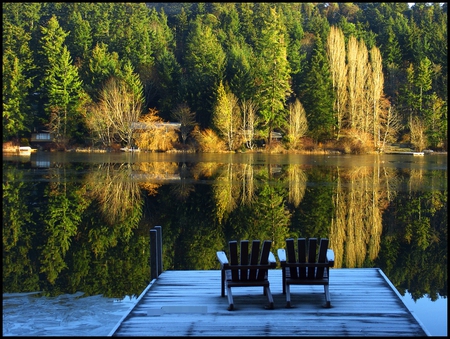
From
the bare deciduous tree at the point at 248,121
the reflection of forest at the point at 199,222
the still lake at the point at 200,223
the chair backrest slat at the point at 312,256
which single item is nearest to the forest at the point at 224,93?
the bare deciduous tree at the point at 248,121

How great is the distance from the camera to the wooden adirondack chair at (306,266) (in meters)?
6.63

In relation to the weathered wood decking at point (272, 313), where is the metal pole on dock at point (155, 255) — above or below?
above

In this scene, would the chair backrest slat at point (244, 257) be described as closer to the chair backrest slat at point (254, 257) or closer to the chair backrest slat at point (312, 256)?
the chair backrest slat at point (254, 257)

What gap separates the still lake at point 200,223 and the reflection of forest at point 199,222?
0.12 feet

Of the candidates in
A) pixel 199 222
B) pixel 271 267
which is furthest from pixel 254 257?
pixel 199 222

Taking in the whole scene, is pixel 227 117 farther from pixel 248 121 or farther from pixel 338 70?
pixel 338 70

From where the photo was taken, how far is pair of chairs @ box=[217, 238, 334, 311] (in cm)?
658

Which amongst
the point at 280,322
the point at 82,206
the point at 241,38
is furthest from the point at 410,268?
the point at 241,38

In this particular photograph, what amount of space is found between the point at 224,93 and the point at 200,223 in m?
36.6

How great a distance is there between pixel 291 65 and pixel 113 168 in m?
31.3

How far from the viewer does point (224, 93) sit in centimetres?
5225

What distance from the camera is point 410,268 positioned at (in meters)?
11.8

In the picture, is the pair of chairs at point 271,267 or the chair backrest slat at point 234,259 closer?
the pair of chairs at point 271,267

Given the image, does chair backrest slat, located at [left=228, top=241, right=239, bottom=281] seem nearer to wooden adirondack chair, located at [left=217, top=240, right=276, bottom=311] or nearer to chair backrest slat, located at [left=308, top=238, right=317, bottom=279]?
wooden adirondack chair, located at [left=217, top=240, right=276, bottom=311]
